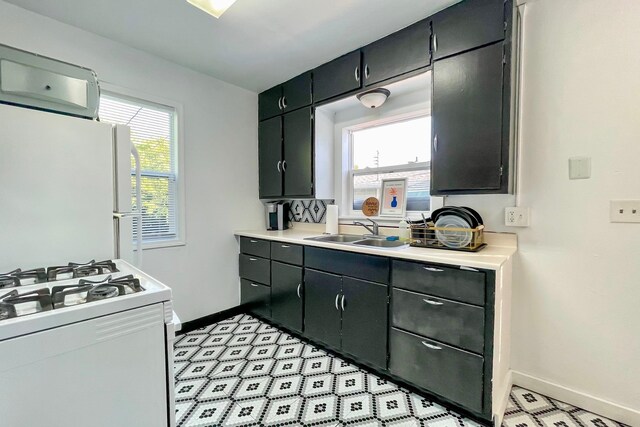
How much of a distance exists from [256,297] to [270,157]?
1477 millimetres

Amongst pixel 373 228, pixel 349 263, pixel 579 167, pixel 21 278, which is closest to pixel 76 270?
pixel 21 278

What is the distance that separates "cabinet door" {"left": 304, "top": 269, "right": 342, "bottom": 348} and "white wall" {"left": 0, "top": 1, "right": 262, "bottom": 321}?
3.60 ft

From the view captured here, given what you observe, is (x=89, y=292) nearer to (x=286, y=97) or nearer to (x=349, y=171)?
(x=349, y=171)

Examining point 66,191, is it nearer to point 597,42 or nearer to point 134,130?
point 134,130

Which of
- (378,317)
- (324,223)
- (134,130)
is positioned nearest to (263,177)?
(324,223)

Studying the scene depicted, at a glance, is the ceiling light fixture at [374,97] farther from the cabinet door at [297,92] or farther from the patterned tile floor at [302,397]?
the patterned tile floor at [302,397]

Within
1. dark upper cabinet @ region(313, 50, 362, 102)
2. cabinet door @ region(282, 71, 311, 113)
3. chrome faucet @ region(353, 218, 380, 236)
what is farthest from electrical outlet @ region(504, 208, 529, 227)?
cabinet door @ region(282, 71, 311, 113)

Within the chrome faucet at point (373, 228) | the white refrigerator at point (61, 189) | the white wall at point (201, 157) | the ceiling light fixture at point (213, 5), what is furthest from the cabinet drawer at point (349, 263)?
the ceiling light fixture at point (213, 5)

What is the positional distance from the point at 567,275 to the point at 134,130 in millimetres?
3256

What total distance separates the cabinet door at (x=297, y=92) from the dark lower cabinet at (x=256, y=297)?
1795 mm

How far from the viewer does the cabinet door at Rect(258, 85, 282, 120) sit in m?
2.98

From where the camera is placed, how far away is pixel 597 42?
1.56m

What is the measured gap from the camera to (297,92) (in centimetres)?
279

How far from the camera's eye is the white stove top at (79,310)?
68 centimetres
